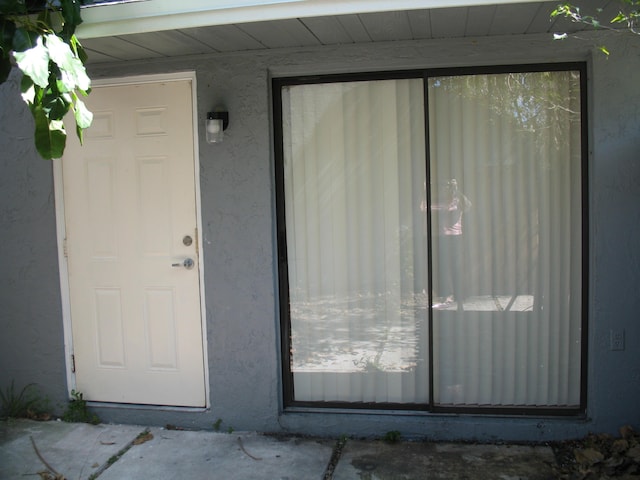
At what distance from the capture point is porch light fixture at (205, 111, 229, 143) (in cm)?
399

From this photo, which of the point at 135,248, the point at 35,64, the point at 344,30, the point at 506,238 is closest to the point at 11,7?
the point at 35,64

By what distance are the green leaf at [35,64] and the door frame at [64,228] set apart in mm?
1576

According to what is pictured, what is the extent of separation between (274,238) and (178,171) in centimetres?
88

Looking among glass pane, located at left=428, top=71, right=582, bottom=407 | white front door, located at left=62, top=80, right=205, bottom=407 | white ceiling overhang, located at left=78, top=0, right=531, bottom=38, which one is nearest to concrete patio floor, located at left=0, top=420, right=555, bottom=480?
white front door, located at left=62, top=80, right=205, bottom=407

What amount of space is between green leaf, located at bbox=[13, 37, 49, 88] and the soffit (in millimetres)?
725

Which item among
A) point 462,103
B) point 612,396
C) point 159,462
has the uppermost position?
point 462,103

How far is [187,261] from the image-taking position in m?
4.24

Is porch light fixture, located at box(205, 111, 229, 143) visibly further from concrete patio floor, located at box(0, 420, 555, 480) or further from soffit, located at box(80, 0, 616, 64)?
concrete patio floor, located at box(0, 420, 555, 480)

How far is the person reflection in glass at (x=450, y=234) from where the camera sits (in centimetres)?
399

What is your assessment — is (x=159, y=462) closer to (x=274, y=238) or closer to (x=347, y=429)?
(x=347, y=429)

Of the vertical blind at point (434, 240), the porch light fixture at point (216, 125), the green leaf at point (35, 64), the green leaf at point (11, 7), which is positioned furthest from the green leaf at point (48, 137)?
the vertical blind at point (434, 240)

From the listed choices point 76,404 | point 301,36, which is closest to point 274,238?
point 301,36

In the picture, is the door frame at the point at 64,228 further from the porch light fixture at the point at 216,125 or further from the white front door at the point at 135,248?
the porch light fixture at the point at 216,125

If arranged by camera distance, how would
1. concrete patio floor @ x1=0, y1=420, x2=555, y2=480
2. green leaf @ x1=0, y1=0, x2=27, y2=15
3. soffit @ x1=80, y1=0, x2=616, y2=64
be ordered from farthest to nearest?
concrete patio floor @ x1=0, y1=420, x2=555, y2=480 → soffit @ x1=80, y1=0, x2=616, y2=64 → green leaf @ x1=0, y1=0, x2=27, y2=15
